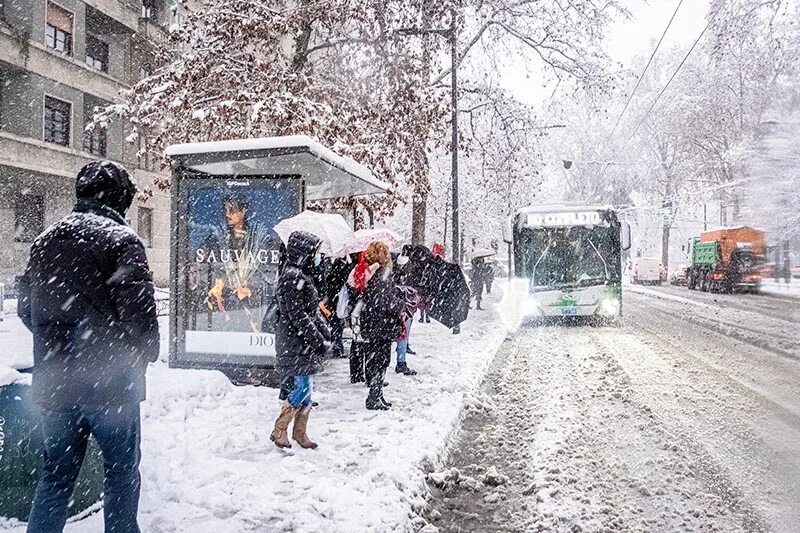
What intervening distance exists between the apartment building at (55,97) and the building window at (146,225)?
0.06m

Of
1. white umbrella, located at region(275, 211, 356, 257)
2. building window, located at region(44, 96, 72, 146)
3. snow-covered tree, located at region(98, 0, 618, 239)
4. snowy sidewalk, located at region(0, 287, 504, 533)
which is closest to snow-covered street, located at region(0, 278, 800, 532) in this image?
snowy sidewalk, located at region(0, 287, 504, 533)

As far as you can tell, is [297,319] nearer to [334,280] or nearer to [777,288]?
[334,280]

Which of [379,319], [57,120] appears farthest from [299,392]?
[57,120]

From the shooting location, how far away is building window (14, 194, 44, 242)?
71.9 feet

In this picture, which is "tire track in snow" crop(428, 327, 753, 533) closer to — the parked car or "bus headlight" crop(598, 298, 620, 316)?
"bus headlight" crop(598, 298, 620, 316)

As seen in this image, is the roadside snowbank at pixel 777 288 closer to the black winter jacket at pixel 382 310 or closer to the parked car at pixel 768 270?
the parked car at pixel 768 270

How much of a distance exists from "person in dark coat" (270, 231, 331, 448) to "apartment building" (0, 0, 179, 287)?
1602 centimetres

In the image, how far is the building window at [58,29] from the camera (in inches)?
890

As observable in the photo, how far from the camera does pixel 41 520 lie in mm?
2822

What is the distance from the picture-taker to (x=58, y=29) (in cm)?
2305

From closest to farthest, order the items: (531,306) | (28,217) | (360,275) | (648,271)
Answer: (360,275) < (531,306) < (28,217) < (648,271)

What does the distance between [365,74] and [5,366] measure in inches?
462

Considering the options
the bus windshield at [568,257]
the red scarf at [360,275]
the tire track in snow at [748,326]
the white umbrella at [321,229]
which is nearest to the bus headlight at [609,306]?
the bus windshield at [568,257]

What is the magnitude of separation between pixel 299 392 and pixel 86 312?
8.21ft
